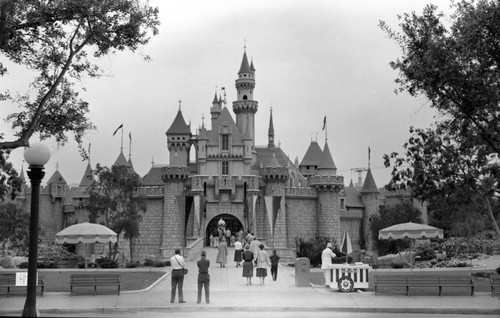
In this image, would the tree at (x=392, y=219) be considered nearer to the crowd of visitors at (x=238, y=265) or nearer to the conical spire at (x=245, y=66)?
the conical spire at (x=245, y=66)

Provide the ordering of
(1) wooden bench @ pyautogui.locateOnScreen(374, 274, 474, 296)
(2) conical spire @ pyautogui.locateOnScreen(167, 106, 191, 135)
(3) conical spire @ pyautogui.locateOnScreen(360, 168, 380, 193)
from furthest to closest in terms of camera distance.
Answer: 1. (3) conical spire @ pyautogui.locateOnScreen(360, 168, 380, 193)
2. (2) conical spire @ pyautogui.locateOnScreen(167, 106, 191, 135)
3. (1) wooden bench @ pyautogui.locateOnScreen(374, 274, 474, 296)

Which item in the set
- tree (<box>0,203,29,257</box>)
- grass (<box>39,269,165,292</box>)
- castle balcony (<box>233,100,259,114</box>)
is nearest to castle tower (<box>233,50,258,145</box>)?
castle balcony (<box>233,100,259,114</box>)

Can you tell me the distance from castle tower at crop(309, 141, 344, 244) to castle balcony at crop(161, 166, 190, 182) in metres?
12.4

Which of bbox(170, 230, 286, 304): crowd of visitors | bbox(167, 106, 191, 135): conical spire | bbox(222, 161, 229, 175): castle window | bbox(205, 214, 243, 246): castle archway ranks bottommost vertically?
bbox(170, 230, 286, 304): crowd of visitors

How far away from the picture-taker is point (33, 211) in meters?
12.4

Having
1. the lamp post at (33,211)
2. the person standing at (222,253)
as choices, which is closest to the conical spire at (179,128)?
the person standing at (222,253)

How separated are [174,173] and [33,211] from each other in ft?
151

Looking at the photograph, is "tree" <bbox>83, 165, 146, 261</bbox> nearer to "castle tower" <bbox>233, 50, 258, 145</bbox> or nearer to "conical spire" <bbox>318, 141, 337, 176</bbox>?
"conical spire" <bbox>318, 141, 337, 176</bbox>

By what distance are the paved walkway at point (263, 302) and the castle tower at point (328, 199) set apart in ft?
126

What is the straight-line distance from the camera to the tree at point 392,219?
61.7m

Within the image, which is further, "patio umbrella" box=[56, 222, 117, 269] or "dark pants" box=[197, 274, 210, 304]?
"patio umbrella" box=[56, 222, 117, 269]

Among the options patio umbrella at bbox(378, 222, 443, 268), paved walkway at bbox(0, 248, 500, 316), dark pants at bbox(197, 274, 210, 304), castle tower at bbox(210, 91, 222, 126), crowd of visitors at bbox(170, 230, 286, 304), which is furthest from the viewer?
castle tower at bbox(210, 91, 222, 126)

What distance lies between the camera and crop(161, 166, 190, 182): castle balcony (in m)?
58.3

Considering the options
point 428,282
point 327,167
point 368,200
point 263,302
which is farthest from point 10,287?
point 368,200
